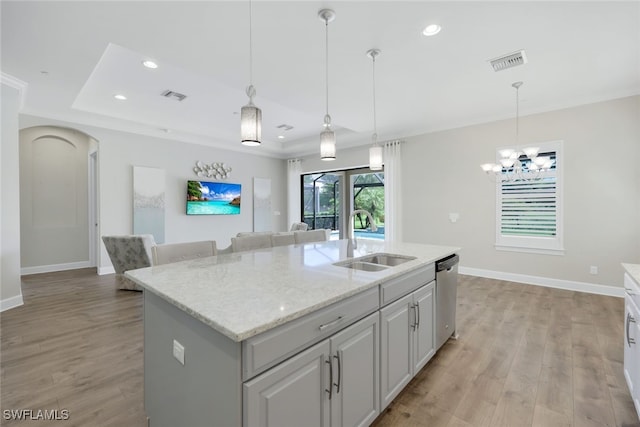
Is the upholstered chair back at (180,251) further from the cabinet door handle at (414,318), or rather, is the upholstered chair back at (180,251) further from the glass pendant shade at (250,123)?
the cabinet door handle at (414,318)

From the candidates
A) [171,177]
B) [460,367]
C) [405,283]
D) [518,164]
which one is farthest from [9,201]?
[518,164]

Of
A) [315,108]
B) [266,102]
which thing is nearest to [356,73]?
[315,108]

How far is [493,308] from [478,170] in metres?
2.53

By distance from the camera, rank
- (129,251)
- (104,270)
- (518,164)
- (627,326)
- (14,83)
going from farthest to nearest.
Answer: (104,270), (518,164), (129,251), (14,83), (627,326)

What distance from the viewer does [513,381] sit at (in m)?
2.09

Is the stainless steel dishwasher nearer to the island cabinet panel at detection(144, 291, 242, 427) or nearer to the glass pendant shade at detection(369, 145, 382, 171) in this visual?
the glass pendant shade at detection(369, 145, 382, 171)

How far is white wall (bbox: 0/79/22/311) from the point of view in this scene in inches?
133

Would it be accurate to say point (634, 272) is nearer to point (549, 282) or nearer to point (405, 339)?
point (405, 339)

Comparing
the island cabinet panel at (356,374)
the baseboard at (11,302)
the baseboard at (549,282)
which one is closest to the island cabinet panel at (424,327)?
the island cabinet panel at (356,374)

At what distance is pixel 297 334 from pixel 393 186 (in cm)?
524

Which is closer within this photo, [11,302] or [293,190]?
[11,302]

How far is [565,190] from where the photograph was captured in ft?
14.0

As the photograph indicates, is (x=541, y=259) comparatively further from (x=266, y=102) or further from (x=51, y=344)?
(x=51, y=344)

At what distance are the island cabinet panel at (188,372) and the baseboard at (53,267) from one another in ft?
19.2
